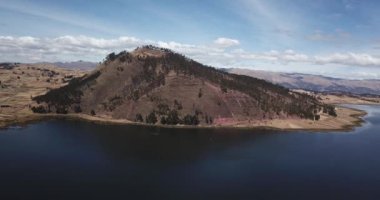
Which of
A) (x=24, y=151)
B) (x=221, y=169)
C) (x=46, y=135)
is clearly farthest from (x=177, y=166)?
(x=46, y=135)

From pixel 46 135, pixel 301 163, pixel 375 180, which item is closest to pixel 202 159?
pixel 301 163

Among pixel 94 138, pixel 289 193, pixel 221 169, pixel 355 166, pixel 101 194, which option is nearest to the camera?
pixel 101 194

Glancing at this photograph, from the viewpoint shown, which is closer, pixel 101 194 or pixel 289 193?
pixel 101 194

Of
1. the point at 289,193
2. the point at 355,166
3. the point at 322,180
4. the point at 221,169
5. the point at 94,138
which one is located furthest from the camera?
the point at 94,138

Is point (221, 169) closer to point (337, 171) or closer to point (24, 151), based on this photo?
point (337, 171)

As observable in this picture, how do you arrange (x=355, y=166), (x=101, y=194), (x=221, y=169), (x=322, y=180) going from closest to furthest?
(x=101, y=194) → (x=322, y=180) → (x=221, y=169) → (x=355, y=166)

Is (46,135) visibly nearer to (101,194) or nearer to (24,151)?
(24,151)
